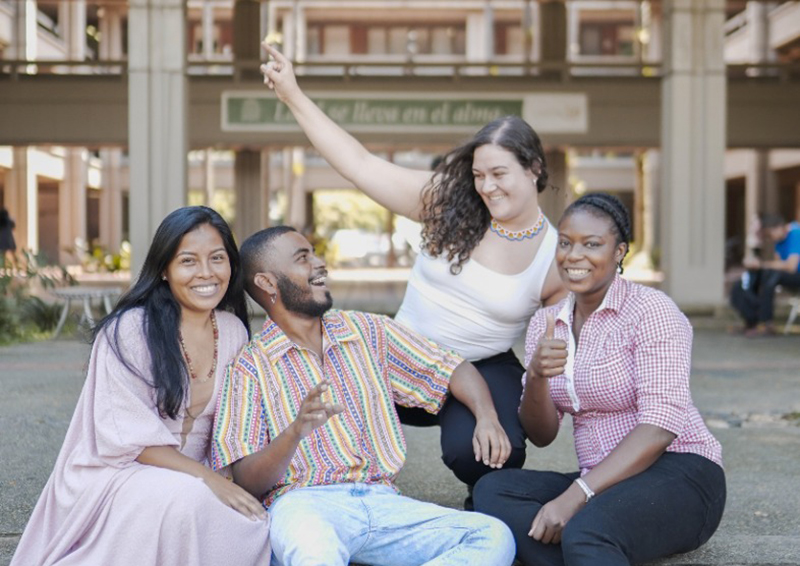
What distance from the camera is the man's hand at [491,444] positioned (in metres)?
3.46

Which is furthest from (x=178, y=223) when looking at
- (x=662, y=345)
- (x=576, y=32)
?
(x=576, y=32)

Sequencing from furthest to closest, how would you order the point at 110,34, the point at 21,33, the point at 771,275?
the point at 110,34, the point at 21,33, the point at 771,275

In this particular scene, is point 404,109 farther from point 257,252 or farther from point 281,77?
point 257,252

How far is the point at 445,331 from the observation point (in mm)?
3855

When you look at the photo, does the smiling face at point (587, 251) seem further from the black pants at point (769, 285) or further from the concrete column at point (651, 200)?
the concrete column at point (651, 200)

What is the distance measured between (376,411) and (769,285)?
9803mm

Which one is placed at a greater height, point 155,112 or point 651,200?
point 155,112

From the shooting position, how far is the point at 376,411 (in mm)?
3443

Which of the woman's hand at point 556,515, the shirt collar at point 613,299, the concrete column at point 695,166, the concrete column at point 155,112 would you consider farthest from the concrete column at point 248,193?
the woman's hand at point 556,515

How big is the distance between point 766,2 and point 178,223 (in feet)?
79.3

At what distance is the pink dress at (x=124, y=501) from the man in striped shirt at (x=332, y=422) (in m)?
0.19

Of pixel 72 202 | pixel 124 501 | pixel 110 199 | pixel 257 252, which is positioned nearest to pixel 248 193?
pixel 72 202

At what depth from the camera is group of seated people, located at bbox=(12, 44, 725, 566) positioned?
116 inches

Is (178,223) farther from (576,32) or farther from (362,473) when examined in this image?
(576,32)
